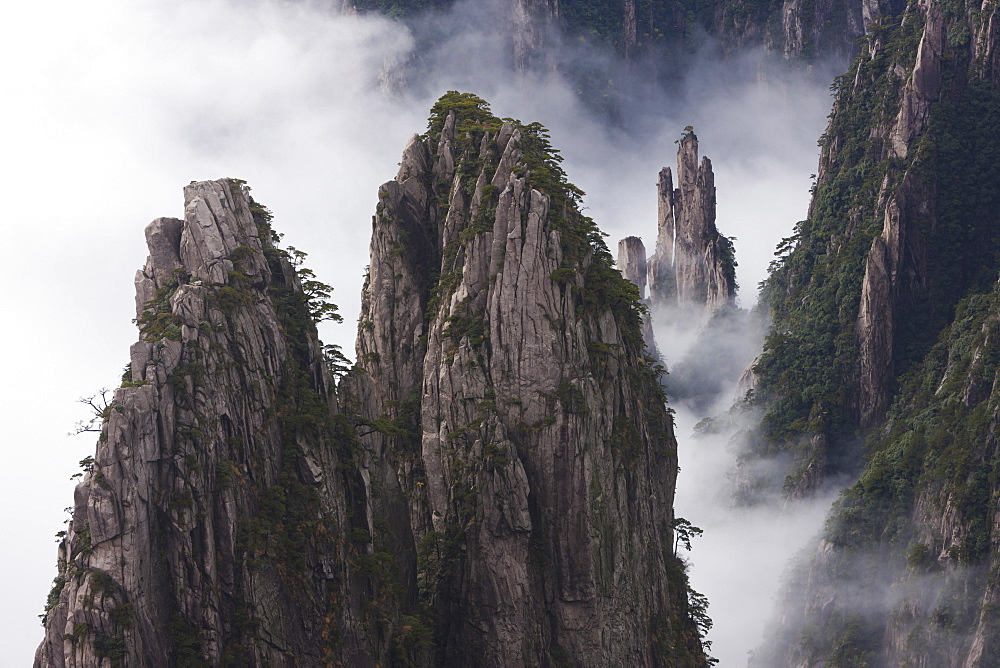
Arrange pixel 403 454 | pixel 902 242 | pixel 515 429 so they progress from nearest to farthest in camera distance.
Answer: pixel 515 429 → pixel 403 454 → pixel 902 242

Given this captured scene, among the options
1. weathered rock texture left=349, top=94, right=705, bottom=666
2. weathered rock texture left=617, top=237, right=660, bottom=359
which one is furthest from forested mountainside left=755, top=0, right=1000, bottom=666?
weathered rock texture left=349, top=94, right=705, bottom=666

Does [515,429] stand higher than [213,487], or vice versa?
[515,429]

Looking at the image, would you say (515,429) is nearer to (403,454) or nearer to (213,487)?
(403,454)

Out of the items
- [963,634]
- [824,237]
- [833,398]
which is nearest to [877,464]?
[833,398]

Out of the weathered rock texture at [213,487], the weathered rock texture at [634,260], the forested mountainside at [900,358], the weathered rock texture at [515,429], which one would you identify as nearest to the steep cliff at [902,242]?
the forested mountainside at [900,358]

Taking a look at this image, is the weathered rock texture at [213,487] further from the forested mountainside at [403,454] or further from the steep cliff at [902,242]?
the steep cliff at [902,242]

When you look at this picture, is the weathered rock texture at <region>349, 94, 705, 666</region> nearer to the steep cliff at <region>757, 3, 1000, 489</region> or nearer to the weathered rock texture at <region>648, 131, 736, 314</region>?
the steep cliff at <region>757, 3, 1000, 489</region>

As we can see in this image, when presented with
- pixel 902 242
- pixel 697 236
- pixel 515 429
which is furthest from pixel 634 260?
pixel 515 429
